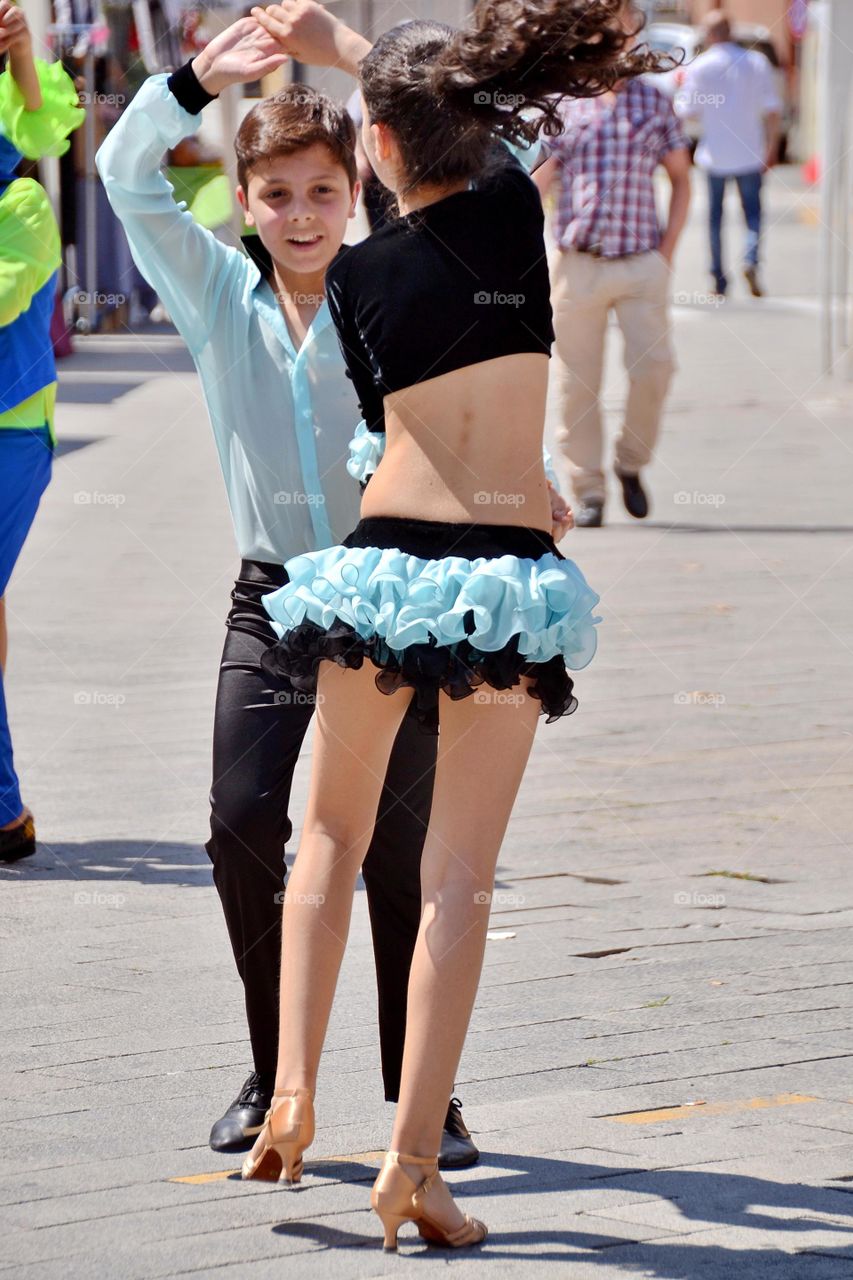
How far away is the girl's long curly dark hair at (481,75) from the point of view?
288 centimetres

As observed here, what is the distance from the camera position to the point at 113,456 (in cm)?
1124

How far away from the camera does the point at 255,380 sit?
3449 mm

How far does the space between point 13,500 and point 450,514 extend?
2.44 meters

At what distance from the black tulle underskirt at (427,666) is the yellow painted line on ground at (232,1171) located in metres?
0.73

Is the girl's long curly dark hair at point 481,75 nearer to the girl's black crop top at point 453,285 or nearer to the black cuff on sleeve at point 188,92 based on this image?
the girl's black crop top at point 453,285

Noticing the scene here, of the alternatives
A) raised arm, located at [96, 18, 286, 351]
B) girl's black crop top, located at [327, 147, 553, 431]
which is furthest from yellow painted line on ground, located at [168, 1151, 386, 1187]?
raised arm, located at [96, 18, 286, 351]

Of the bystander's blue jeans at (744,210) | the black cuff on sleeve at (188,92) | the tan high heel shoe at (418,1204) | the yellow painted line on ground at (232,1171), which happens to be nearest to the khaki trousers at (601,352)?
A: the black cuff on sleeve at (188,92)

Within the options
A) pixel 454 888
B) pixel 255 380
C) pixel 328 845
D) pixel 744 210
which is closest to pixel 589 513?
pixel 255 380

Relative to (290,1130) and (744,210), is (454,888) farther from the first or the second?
(744,210)

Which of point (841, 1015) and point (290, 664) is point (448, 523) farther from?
point (841, 1015)

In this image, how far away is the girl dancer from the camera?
2875mm

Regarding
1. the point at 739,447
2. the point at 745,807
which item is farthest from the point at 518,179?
the point at 739,447

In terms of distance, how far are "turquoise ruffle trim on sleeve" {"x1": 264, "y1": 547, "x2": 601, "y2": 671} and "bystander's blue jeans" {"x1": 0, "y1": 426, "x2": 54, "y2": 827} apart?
2.28m

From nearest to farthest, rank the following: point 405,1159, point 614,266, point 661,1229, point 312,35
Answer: point 405,1159 < point 661,1229 < point 312,35 < point 614,266
